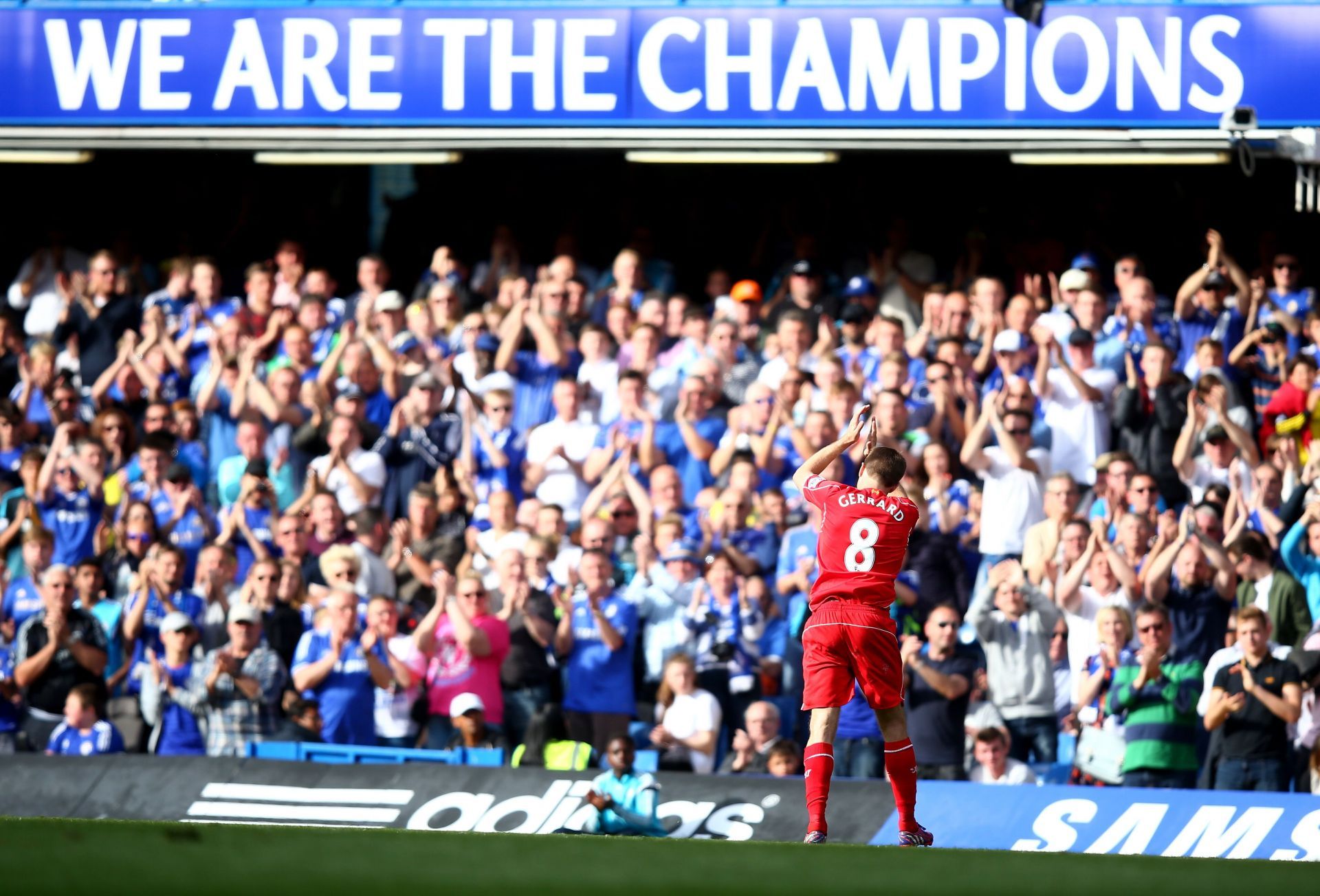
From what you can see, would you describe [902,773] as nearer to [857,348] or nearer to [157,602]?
[857,348]

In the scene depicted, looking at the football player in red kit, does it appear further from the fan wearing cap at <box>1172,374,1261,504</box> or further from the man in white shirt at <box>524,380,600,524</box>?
the man in white shirt at <box>524,380,600,524</box>

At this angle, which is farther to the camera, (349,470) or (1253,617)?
(349,470)

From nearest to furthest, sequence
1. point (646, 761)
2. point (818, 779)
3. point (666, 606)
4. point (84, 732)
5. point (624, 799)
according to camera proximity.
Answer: point (818, 779)
point (624, 799)
point (646, 761)
point (84, 732)
point (666, 606)

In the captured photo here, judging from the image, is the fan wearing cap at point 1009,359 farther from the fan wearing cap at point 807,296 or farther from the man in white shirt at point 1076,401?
the fan wearing cap at point 807,296

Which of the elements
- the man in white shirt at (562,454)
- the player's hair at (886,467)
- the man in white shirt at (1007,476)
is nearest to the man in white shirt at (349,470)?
the man in white shirt at (562,454)

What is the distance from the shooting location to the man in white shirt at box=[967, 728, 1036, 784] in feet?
39.3

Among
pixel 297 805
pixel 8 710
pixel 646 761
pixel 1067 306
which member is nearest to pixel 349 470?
pixel 8 710

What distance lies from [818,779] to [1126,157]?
6084 millimetres

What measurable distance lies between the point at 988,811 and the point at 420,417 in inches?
203

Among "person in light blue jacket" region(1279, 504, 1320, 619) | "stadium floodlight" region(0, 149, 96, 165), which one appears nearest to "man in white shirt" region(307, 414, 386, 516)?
"stadium floodlight" region(0, 149, 96, 165)

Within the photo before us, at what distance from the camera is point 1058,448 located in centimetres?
1373

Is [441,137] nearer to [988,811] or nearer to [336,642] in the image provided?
[336,642]

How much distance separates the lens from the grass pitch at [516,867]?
601 centimetres

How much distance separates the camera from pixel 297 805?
477 inches
